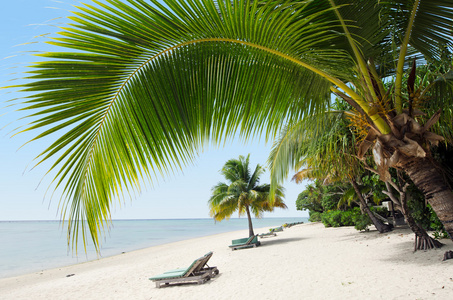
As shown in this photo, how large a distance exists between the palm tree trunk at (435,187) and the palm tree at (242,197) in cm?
1882

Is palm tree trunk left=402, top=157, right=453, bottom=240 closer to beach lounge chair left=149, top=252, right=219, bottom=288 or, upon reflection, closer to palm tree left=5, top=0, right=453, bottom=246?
palm tree left=5, top=0, right=453, bottom=246

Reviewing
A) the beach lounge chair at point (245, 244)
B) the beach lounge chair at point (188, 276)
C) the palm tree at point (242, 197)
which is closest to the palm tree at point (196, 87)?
the beach lounge chair at point (188, 276)

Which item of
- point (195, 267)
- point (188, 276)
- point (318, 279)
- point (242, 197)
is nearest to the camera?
point (318, 279)

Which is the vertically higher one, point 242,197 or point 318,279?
point 242,197

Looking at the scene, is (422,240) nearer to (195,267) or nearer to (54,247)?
(195,267)

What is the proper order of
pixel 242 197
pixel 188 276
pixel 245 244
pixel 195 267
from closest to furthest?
pixel 188 276, pixel 195 267, pixel 245 244, pixel 242 197

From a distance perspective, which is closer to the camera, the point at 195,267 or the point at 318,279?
the point at 318,279

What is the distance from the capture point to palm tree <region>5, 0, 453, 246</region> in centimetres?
173

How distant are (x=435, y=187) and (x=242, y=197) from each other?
19.3 m

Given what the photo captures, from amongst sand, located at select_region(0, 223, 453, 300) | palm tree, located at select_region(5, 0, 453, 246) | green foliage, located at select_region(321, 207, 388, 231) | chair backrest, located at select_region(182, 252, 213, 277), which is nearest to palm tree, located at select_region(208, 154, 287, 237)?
green foliage, located at select_region(321, 207, 388, 231)

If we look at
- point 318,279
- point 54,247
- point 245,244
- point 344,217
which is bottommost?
point 54,247

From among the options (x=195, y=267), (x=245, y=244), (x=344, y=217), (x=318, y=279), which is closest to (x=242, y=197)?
(x=245, y=244)

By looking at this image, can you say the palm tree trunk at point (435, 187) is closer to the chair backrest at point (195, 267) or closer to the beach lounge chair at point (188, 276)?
the beach lounge chair at point (188, 276)

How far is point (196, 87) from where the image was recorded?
2197 millimetres
